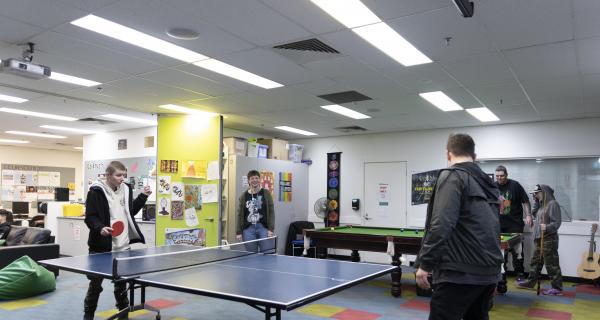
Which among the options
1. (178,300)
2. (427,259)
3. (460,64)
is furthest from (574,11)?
(178,300)

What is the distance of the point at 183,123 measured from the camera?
8016 mm

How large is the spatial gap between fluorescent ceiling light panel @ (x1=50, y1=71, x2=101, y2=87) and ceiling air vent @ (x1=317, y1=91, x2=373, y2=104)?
3089 mm

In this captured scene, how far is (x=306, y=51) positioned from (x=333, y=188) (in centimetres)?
627

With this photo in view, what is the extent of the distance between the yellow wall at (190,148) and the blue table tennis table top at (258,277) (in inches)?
151

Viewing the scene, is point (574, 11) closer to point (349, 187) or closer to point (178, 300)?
point (178, 300)

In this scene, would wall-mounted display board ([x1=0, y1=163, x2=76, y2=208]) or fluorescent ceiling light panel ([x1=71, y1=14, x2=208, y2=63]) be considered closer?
fluorescent ceiling light panel ([x1=71, y1=14, x2=208, y2=63])

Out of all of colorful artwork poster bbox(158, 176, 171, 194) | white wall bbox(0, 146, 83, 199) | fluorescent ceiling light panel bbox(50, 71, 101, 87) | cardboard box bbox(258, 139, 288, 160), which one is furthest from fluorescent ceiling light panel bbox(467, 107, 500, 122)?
white wall bbox(0, 146, 83, 199)

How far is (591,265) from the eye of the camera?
7.02 m

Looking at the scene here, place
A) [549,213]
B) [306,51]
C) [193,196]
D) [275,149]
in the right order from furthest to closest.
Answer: [275,149] → [193,196] → [549,213] → [306,51]

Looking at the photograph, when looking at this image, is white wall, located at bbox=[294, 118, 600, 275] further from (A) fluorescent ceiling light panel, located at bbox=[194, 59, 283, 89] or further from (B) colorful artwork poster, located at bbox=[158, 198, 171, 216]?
(A) fluorescent ceiling light panel, located at bbox=[194, 59, 283, 89]

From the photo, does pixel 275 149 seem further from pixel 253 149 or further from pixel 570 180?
pixel 570 180

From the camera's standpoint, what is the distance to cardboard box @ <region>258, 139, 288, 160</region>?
9625 mm

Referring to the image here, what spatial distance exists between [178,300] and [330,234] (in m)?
2.35

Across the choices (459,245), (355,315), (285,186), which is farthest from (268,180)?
(459,245)
